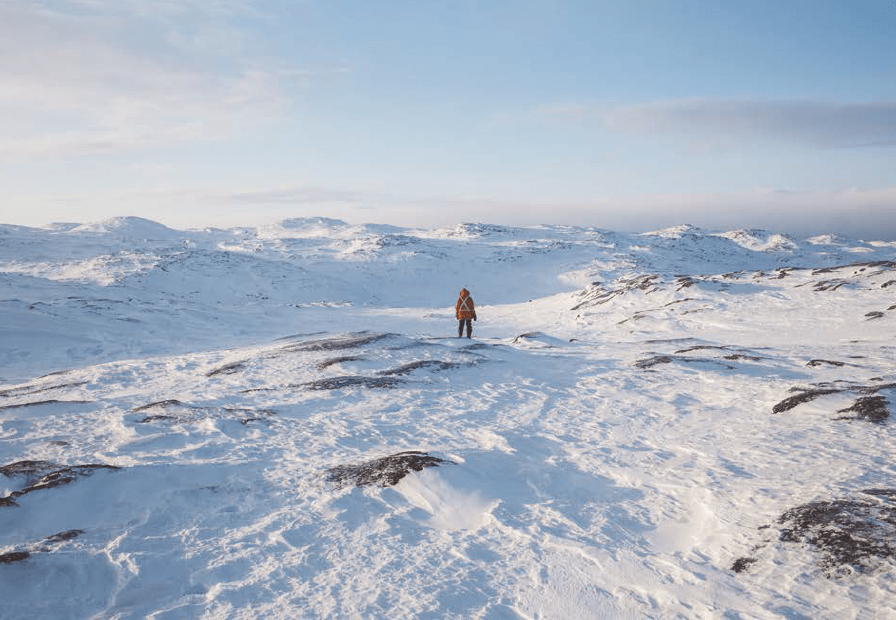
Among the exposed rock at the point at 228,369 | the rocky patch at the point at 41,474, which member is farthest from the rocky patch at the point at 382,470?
the exposed rock at the point at 228,369

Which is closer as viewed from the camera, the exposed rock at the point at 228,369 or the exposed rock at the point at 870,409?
the exposed rock at the point at 870,409

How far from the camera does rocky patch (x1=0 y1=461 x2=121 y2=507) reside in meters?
5.94

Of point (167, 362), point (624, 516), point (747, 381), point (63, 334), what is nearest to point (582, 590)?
point (624, 516)

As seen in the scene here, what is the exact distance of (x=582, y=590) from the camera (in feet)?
14.7

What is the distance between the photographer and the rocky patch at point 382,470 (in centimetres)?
657

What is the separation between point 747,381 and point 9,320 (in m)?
31.8

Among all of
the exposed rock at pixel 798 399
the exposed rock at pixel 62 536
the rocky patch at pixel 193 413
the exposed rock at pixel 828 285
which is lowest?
the rocky patch at pixel 193 413

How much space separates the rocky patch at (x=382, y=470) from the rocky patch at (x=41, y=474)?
2945 mm

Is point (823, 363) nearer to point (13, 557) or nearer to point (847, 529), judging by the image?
point (847, 529)

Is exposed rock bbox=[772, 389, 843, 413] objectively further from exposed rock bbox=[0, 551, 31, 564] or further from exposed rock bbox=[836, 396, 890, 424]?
exposed rock bbox=[0, 551, 31, 564]

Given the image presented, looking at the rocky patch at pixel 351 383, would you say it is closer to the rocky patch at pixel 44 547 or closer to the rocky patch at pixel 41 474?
the rocky patch at pixel 41 474

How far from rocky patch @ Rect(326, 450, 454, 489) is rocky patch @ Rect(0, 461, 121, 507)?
116 inches

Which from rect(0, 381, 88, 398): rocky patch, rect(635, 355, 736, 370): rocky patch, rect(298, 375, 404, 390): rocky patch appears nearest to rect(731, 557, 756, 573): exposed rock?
rect(298, 375, 404, 390): rocky patch

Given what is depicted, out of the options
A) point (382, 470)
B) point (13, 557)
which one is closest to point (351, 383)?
point (382, 470)
